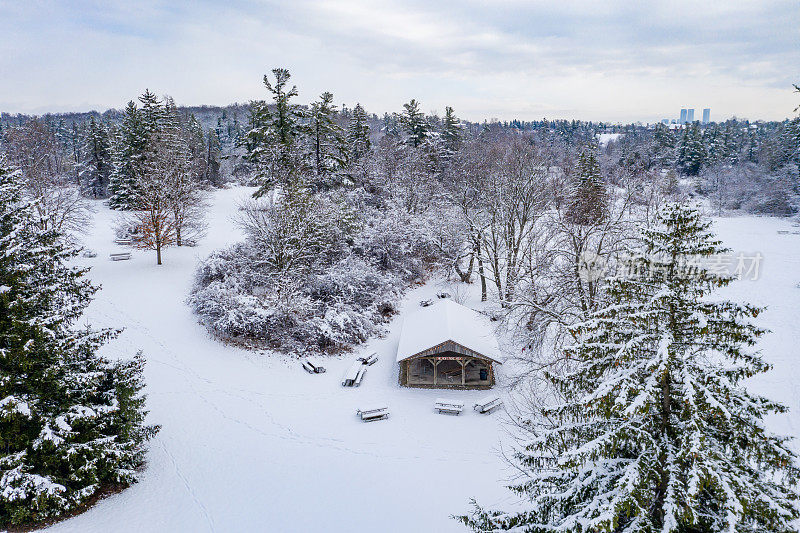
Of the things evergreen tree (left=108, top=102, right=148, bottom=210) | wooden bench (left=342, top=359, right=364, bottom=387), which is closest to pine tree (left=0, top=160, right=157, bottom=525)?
wooden bench (left=342, top=359, right=364, bottom=387)

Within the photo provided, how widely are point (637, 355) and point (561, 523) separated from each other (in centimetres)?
Result: 290

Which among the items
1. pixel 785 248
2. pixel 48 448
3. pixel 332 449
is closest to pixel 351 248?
pixel 332 449

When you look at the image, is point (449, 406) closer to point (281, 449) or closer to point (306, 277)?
point (281, 449)

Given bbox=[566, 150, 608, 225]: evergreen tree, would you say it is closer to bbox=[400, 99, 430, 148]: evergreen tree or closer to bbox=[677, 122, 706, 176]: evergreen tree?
bbox=[400, 99, 430, 148]: evergreen tree

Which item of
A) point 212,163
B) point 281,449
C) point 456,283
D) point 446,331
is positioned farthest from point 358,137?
point 281,449

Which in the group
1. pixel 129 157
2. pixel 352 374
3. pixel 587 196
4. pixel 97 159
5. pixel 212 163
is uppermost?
pixel 212 163

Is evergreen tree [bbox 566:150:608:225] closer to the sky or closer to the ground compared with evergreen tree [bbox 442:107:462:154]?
closer to the ground

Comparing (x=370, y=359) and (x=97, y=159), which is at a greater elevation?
(x=97, y=159)

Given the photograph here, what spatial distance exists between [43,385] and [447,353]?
15.8 metres

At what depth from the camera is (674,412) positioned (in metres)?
6.48

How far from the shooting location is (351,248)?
3431 centimetres

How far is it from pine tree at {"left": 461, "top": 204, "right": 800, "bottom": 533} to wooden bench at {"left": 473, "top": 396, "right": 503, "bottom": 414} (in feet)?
41.4

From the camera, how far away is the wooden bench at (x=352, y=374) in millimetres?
21906

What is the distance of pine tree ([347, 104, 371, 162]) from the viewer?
44.7 meters
